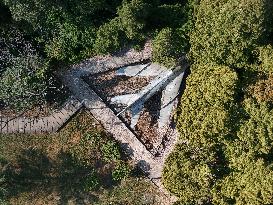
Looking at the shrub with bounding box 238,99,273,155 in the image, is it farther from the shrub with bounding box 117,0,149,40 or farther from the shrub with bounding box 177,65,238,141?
the shrub with bounding box 117,0,149,40

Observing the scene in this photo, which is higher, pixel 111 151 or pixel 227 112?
pixel 227 112

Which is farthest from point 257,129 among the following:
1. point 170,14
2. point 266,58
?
point 170,14

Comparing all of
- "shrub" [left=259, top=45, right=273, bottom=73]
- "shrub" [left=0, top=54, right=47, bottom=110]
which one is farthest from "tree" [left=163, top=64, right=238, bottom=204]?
"shrub" [left=0, top=54, right=47, bottom=110]

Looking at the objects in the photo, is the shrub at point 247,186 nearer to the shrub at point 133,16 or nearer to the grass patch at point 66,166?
the grass patch at point 66,166

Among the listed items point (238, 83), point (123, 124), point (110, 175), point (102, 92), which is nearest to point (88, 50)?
point (102, 92)

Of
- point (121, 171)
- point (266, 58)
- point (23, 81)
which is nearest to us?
point (266, 58)

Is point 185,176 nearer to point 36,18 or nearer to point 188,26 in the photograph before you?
point 188,26

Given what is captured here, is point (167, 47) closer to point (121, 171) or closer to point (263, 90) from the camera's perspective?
point (263, 90)
